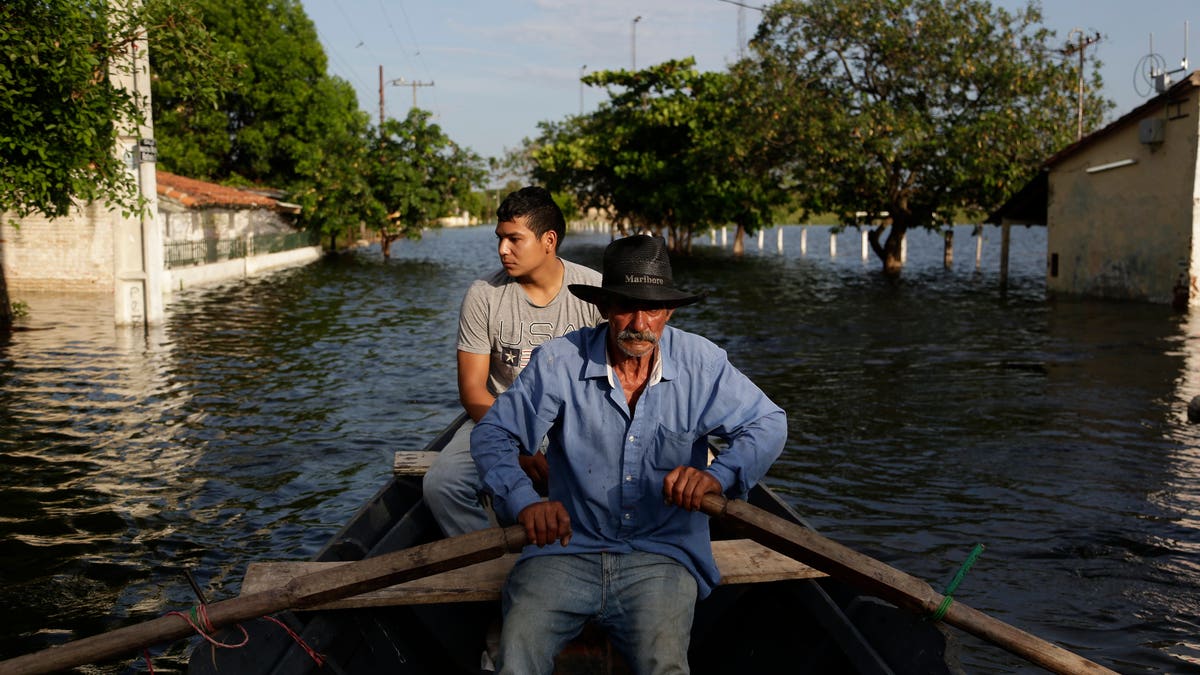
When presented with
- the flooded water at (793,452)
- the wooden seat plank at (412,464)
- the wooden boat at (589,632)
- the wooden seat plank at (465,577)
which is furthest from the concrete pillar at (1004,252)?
the wooden seat plank at (465,577)

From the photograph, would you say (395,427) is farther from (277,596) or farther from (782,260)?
(782,260)

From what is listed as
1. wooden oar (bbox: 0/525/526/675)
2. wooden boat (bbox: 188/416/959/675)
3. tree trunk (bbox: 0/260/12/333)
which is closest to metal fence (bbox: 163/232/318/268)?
tree trunk (bbox: 0/260/12/333)

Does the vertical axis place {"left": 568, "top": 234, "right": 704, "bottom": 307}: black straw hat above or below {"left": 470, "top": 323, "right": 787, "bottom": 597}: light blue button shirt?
above

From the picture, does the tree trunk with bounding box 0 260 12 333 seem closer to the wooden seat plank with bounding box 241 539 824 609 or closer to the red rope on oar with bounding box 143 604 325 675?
the wooden seat plank with bounding box 241 539 824 609

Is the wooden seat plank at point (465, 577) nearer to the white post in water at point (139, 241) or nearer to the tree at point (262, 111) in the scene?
the white post in water at point (139, 241)

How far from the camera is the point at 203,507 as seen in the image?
9.10 meters

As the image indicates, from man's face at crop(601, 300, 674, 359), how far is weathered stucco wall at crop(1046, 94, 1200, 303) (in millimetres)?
20823

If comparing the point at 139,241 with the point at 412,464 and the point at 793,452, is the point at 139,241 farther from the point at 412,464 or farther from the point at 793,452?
the point at 412,464

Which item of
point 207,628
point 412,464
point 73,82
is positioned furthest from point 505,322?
point 73,82

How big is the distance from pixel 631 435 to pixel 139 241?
1872cm

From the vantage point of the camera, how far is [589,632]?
4.42 m

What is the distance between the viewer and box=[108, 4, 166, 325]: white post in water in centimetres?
1892

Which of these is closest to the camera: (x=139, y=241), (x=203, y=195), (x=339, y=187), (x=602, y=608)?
(x=602, y=608)

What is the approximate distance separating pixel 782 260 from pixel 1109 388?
4187 centimetres
